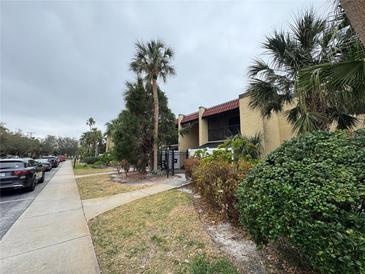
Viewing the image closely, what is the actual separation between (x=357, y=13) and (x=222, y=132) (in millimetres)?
15918

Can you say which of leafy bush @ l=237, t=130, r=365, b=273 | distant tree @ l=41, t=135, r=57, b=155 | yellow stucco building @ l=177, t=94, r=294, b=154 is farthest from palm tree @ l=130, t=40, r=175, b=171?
distant tree @ l=41, t=135, r=57, b=155

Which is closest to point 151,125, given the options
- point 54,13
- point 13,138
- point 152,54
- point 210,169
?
point 152,54

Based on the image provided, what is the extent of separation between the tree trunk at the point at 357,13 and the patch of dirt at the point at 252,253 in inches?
110

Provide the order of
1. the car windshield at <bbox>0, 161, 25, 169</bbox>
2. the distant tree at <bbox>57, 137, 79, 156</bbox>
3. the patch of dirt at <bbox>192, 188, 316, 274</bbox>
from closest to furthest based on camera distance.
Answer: the patch of dirt at <bbox>192, 188, 316, 274</bbox>, the car windshield at <bbox>0, 161, 25, 169</bbox>, the distant tree at <bbox>57, 137, 79, 156</bbox>

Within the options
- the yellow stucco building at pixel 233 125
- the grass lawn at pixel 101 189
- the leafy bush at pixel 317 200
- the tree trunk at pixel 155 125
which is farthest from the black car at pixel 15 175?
the yellow stucco building at pixel 233 125

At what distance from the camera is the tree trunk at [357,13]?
213 centimetres

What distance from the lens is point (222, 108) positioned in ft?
55.5

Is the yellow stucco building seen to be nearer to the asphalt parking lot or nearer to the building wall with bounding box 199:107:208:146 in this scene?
the building wall with bounding box 199:107:208:146

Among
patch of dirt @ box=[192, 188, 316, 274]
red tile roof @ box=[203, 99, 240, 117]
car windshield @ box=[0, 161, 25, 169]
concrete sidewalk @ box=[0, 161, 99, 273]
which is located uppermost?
red tile roof @ box=[203, 99, 240, 117]

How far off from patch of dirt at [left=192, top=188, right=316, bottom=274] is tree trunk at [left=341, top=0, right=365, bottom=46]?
2.80m

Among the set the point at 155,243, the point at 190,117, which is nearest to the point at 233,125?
the point at 190,117

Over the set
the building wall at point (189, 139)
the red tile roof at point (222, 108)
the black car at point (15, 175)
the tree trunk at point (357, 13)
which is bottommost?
the black car at point (15, 175)

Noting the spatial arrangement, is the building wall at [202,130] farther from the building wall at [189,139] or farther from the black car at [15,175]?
the black car at [15,175]

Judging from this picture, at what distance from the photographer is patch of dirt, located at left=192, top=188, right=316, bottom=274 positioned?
8.68ft
